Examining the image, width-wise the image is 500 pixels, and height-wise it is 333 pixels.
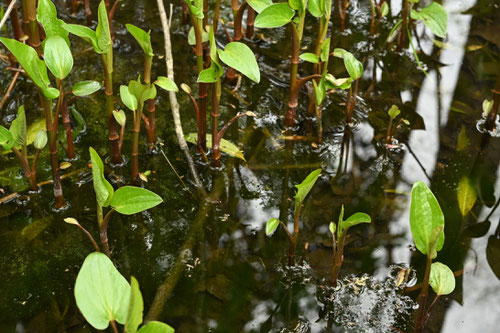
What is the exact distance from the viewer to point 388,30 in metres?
3.11

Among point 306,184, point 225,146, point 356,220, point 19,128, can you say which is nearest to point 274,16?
point 225,146

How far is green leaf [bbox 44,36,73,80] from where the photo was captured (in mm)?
1739

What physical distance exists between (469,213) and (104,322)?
4.66ft

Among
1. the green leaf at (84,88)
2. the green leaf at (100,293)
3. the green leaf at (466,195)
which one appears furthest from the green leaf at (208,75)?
the green leaf at (466,195)

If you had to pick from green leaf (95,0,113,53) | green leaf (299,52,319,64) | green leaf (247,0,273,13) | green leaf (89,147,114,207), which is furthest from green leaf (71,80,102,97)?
green leaf (299,52,319,64)

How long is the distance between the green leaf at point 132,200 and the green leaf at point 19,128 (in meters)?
0.51

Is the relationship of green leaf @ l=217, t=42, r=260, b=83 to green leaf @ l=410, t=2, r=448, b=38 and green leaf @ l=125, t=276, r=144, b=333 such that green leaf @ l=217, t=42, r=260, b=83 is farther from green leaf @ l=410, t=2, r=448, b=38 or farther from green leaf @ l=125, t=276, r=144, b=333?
green leaf @ l=410, t=2, r=448, b=38

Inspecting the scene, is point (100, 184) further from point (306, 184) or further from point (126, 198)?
point (306, 184)

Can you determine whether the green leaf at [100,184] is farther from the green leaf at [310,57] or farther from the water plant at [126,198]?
the green leaf at [310,57]

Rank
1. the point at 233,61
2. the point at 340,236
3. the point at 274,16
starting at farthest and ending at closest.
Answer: the point at 274,16 < the point at 233,61 < the point at 340,236

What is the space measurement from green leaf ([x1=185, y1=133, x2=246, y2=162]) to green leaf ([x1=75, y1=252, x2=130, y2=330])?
37.7 inches

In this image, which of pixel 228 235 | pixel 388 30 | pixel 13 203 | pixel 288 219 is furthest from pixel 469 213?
pixel 13 203

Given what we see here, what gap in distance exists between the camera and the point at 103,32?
182 centimetres

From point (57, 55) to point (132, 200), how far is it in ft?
1.68
